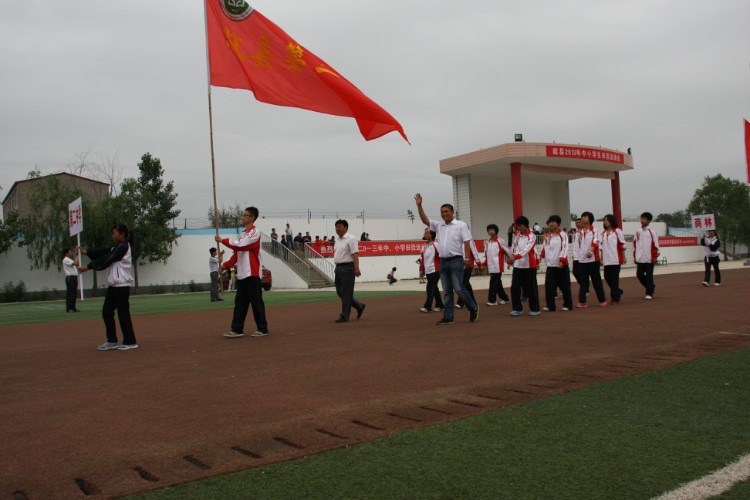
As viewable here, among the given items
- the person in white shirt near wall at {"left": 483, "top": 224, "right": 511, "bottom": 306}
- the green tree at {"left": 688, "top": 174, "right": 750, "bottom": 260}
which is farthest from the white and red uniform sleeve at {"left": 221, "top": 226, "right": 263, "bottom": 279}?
the green tree at {"left": 688, "top": 174, "right": 750, "bottom": 260}

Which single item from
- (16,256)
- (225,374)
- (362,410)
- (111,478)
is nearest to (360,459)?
(362,410)

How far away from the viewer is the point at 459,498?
2.60 meters

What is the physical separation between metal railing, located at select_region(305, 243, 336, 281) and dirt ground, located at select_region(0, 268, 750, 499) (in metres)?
22.1

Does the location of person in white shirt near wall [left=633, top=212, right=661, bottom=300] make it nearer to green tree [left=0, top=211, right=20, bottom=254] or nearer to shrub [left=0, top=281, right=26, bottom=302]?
shrub [left=0, top=281, right=26, bottom=302]

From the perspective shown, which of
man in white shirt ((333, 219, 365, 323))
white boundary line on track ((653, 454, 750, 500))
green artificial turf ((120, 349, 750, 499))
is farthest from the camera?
man in white shirt ((333, 219, 365, 323))

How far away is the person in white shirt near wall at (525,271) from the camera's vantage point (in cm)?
1059

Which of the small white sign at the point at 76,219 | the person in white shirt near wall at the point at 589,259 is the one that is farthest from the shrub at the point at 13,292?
the person in white shirt near wall at the point at 589,259

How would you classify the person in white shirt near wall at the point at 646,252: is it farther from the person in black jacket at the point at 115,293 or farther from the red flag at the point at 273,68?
the person in black jacket at the point at 115,293

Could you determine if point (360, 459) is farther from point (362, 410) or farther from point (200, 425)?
point (200, 425)

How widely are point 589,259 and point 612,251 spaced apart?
922 millimetres

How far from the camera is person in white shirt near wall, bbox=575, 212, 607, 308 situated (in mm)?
11977

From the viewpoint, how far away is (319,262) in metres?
32.4

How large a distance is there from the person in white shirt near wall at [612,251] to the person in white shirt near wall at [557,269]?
176 cm

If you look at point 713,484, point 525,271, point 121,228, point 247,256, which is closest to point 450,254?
point 525,271
